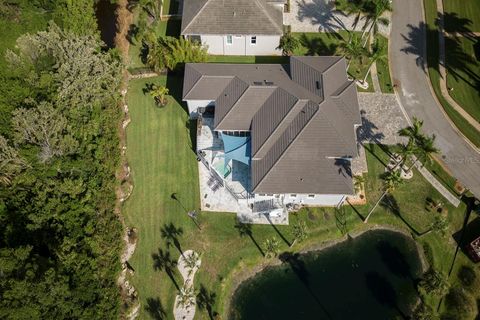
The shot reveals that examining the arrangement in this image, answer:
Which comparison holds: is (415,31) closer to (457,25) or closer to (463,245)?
(457,25)

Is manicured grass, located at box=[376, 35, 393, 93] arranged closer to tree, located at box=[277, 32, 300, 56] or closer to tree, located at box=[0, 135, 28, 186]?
tree, located at box=[277, 32, 300, 56]

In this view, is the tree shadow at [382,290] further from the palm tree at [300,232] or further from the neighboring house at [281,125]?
the neighboring house at [281,125]

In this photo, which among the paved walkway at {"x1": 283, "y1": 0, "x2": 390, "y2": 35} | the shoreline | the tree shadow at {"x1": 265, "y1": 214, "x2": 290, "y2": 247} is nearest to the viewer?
the shoreline

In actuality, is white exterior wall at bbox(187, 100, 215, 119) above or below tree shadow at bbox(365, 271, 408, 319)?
above

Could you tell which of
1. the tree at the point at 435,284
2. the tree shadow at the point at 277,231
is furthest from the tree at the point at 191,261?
the tree at the point at 435,284

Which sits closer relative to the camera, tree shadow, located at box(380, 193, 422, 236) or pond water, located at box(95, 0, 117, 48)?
tree shadow, located at box(380, 193, 422, 236)

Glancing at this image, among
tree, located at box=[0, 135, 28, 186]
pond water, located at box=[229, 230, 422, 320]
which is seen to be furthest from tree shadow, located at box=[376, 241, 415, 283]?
tree, located at box=[0, 135, 28, 186]

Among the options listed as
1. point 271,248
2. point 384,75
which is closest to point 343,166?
point 271,248
